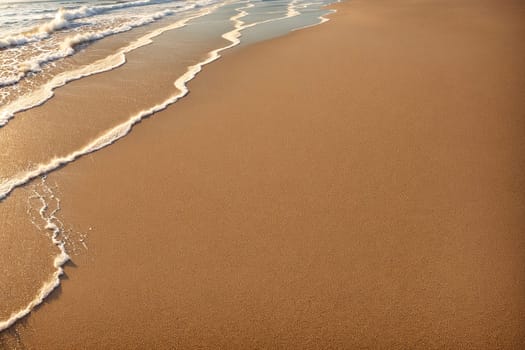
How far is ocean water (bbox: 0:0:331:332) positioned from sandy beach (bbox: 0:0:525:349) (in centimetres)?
18

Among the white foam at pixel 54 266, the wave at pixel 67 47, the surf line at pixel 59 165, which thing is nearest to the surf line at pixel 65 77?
the wave at pixel 67 47

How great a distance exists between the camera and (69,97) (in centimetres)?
541

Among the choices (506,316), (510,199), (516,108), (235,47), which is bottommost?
(506,316)

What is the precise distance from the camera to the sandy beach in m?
2.20

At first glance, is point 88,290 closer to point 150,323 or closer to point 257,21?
point 150,323

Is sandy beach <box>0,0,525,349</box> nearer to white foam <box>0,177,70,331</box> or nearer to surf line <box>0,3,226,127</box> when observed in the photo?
white foam <box>0,177,70,331</box>

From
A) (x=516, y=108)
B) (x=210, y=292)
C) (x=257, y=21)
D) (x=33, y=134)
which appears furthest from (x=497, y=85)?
(x=257, y=21)

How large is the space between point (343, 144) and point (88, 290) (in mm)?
2763

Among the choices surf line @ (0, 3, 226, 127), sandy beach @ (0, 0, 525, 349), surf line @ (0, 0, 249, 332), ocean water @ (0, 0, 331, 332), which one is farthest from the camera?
surf line @ (0, 3, 226, 127)

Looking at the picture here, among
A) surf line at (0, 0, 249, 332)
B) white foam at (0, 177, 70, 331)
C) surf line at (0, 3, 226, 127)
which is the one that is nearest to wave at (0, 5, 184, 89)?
surf line at (0, 3, 226, 127)

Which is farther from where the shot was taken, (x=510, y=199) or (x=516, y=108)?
(x=516, y=108)

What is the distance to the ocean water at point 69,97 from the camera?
8.95 ft

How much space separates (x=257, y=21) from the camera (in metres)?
11.5

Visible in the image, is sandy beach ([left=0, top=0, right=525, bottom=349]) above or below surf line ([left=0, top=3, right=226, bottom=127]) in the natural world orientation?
below
